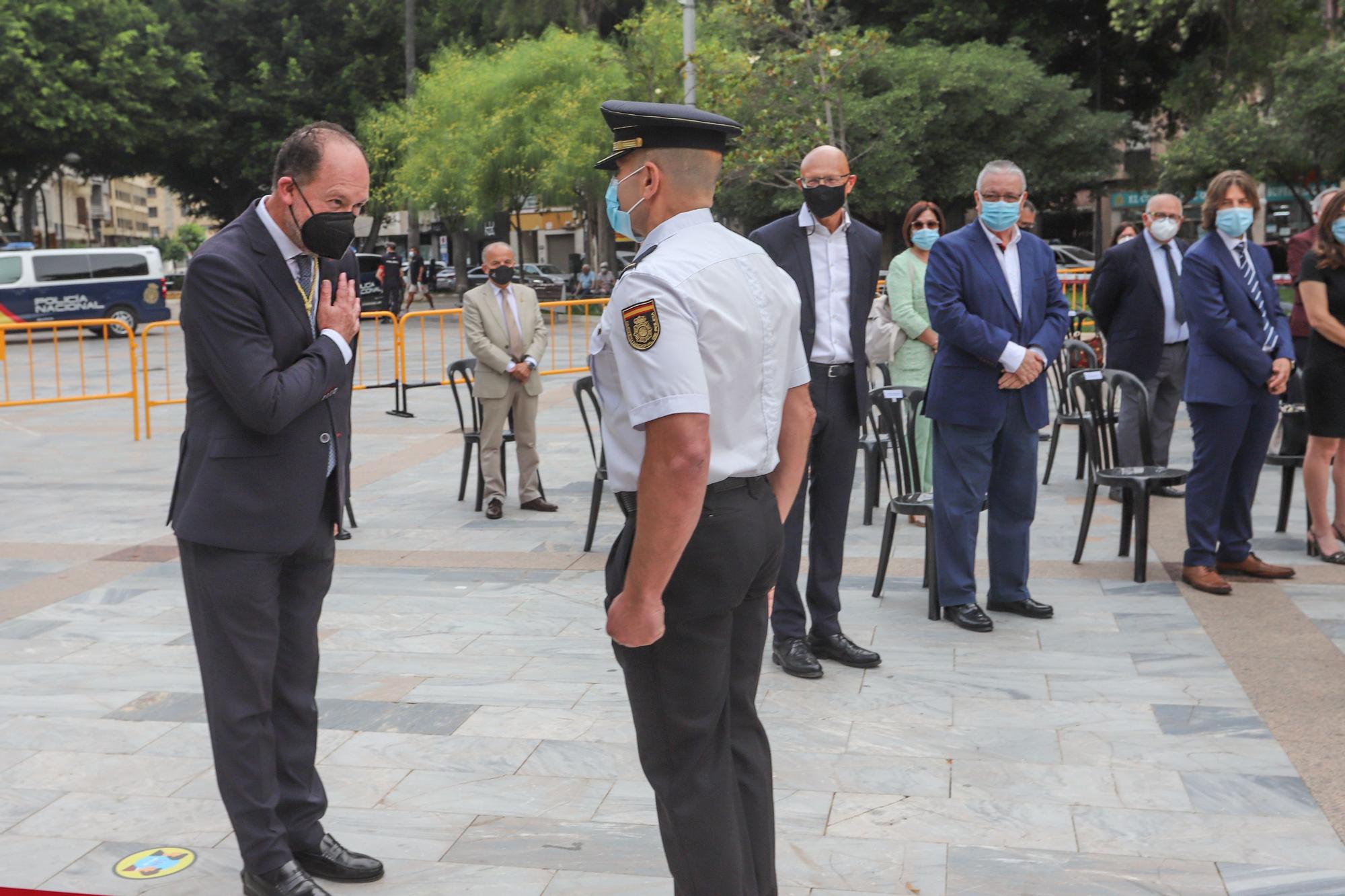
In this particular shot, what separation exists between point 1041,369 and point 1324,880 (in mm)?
2692

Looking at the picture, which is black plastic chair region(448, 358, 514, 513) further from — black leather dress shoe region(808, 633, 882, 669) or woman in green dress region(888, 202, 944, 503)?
black leather dress shoe region(808, 633, 882, 669)

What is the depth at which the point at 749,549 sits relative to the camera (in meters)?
2.76

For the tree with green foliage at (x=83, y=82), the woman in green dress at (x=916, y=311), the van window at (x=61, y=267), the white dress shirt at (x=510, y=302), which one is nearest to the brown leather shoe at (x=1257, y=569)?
the woman in green dress at (x=916, y=311)

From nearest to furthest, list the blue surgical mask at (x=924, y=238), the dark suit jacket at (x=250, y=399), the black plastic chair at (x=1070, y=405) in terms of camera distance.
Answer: the dark suit jacket at (x=250, y=399)
the blue surgical mask at (x=924, y=238)
the black plastic chair at (x=1070, y=405)

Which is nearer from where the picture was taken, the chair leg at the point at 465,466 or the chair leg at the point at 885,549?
the chair leg at the point at 885,549

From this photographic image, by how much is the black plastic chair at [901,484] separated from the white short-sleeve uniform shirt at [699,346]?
3.47 m

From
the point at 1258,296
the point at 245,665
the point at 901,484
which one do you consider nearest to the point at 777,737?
the point at 245,665

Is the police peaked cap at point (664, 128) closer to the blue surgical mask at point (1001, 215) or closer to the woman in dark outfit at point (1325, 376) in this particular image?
the blue surgical mask at point (1001, 215)

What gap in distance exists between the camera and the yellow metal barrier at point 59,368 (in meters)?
13.3

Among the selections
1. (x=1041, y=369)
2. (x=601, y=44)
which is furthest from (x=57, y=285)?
(x=1041, y=369)

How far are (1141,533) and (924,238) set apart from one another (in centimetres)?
225

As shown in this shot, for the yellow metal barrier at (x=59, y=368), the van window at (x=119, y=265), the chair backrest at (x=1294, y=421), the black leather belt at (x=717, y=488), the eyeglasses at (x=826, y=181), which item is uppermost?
the eyeglasses at (x=826, y=181)

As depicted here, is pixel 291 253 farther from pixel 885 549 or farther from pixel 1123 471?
pixel 1123 471

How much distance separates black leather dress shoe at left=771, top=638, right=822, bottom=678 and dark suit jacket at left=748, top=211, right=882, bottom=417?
0.94m
